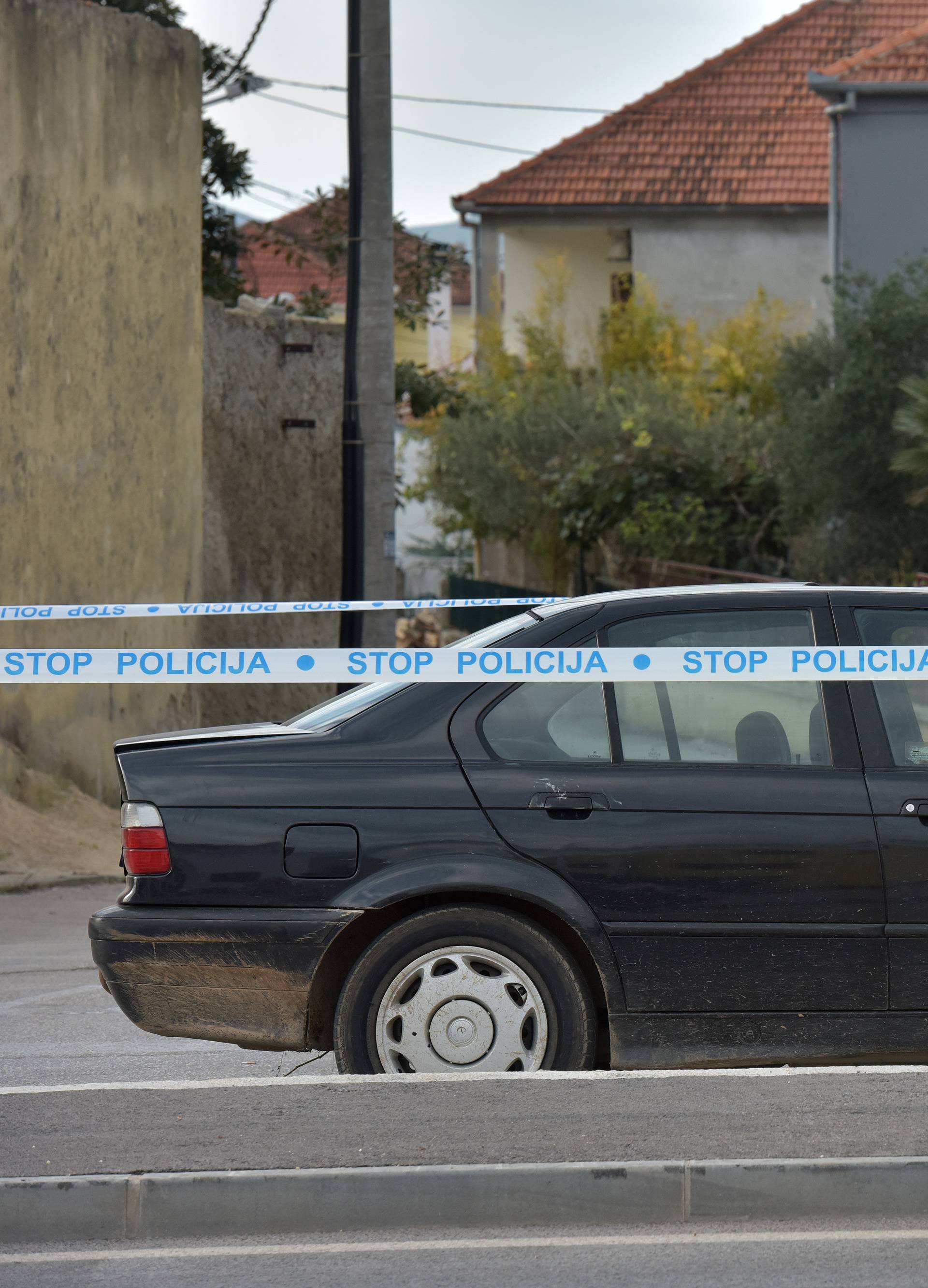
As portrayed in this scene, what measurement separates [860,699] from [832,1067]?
1136 millimetres

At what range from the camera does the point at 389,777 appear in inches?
204

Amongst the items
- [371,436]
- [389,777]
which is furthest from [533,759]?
[371,436]

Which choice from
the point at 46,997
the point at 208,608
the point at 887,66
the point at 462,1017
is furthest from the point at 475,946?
the point at 887,66

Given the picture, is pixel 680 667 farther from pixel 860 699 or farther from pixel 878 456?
pixel 878 456

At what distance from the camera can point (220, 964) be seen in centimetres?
514

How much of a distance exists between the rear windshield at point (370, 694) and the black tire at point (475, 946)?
0.69 metres

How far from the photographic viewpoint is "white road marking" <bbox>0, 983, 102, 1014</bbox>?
7.48 metres

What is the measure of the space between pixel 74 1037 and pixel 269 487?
35.9ft

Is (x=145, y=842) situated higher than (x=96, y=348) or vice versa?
(x=96, y=348)

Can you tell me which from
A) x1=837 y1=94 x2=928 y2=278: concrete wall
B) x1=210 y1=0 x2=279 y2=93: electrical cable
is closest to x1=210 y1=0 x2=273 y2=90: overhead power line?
x1=210 y1=0 x2=279 y2=93: electrical cable

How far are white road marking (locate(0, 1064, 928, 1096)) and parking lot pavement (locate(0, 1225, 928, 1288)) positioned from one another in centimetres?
66

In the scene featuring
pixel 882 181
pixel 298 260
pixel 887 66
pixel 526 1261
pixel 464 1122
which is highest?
pixel 887 66

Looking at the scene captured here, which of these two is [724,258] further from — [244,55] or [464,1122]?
[464,1122]

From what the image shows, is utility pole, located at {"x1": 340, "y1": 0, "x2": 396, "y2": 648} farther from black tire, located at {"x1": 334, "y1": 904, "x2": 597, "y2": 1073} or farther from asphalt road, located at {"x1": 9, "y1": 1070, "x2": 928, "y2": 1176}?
asphalt road, located at {"x1": 9, "y1": 1070, "x2": 928, "y2": 1176}
